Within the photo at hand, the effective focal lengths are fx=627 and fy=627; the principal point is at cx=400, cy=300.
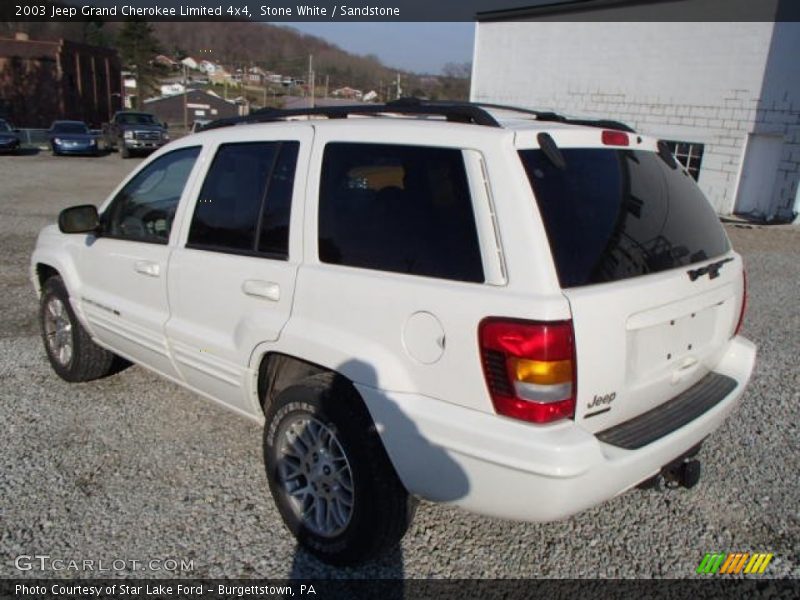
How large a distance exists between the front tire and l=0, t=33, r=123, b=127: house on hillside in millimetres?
55143

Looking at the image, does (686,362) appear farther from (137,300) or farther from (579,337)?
(137,300)

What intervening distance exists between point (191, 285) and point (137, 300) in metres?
0.64

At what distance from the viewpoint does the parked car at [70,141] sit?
2705 centimetres

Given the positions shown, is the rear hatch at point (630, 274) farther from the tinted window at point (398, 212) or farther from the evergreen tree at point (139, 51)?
the evergreen tree at point (139, 51)

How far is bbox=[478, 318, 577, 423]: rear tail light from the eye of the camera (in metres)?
2.07

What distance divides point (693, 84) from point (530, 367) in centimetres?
1629

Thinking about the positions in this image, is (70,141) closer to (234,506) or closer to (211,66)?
(211,66)

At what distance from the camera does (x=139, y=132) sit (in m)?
26.6

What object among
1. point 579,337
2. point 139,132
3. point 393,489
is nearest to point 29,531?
point 393,489

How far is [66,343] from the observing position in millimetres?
4508

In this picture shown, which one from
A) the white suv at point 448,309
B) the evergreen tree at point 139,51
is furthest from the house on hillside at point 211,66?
the evergreen tree at point 139,51

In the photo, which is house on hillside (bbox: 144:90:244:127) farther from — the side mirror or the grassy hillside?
the side mirror

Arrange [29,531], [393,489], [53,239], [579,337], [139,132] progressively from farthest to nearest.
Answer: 1. [139,132]
2. [53,239]
3. [29,531]
4. [393,489]
5. [579,337]

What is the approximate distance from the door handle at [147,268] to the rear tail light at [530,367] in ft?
6.81
